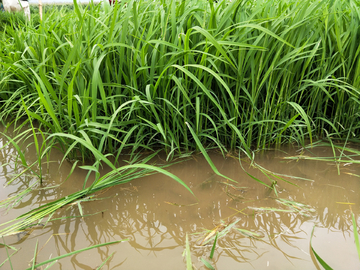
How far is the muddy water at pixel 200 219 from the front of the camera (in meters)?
0.83

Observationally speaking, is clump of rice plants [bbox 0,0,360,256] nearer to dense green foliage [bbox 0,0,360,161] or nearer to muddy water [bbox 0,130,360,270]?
dense green foliage [bbox 0,0,360,161]

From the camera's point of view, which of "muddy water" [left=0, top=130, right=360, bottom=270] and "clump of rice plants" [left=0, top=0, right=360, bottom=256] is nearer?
"muddy water" [left=0, top=130, right=360, bottom=270]

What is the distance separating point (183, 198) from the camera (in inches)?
43.5

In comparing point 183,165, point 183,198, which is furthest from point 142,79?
point 183,198

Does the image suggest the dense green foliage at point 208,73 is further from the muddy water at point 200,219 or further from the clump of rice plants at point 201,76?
the muddy water at point 200,219

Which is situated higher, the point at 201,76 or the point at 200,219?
the point at 201,76

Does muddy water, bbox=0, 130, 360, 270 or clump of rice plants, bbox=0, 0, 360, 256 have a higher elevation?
clump of rice plants, bbox=0, 0, 360, 256

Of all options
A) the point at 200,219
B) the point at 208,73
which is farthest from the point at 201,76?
the point at 200,219

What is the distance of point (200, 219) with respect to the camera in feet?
3.25

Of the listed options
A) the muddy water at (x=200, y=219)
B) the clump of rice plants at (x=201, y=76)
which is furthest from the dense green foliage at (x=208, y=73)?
the muddy water at (x=200, y=219)

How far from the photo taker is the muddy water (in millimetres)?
830

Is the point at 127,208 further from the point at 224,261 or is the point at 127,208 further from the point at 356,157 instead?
the point at 356,157

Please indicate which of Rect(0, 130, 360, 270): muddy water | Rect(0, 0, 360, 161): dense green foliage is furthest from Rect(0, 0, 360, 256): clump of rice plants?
Rect(0, 130, 360, 270): muddy water

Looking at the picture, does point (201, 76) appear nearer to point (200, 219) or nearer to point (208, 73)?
point (208, 73)
